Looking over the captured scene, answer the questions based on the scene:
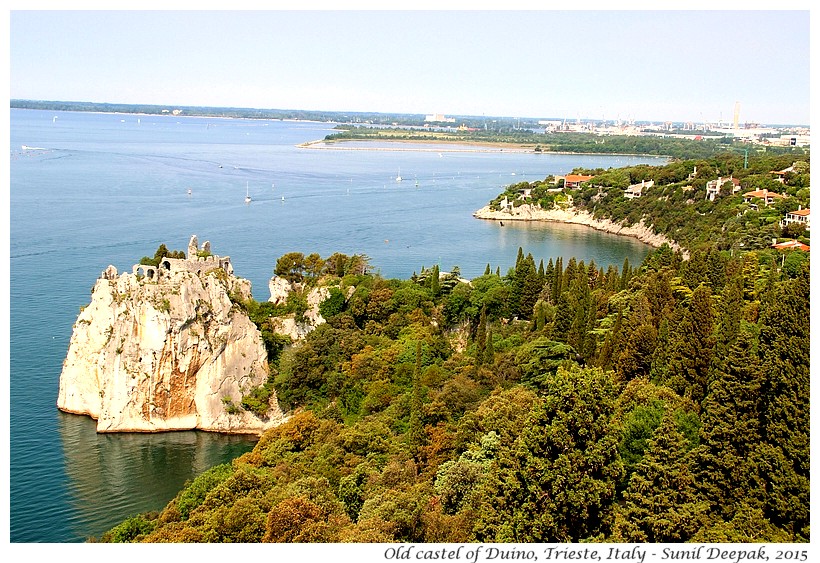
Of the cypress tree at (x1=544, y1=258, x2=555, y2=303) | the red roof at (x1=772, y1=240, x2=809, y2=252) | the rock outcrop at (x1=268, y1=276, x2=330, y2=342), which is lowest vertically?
the rock outcrop at (x1=268, y1=276, x2=330, y2=342)

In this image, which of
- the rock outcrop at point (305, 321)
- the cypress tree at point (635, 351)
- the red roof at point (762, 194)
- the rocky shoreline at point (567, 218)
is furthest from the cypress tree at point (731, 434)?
the rocky shoreline at point (567, 218)

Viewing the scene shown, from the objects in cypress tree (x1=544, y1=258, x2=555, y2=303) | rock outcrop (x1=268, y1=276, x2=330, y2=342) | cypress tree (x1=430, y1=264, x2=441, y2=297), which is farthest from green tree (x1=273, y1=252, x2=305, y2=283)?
cypress tree (x1=544, y1=258, x2=555, y2=303)

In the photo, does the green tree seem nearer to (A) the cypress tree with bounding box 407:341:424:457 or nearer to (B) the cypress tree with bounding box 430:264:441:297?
(B) the cypress tree with bounding box 430:264:441:297

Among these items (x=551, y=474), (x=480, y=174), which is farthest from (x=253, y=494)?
(x=480, y=174)

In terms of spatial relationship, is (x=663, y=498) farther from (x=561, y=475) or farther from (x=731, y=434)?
(x=731, y=434)

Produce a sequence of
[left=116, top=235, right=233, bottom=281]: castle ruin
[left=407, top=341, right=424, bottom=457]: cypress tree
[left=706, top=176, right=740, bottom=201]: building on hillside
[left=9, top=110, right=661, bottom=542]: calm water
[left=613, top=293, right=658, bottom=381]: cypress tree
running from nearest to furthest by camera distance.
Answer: [left=407, top=341, right=424, bottom=457]: cypress tree → [left=613, top=293, right=658, bottom=381]: cypress tree → [left=9, top=110, right=661, bottom=542]: calm water → [left=116, top=235, right=233, bottom=281]: castle ruin → [left=706, top=176, right=740, bottom=201]: building on hillside
